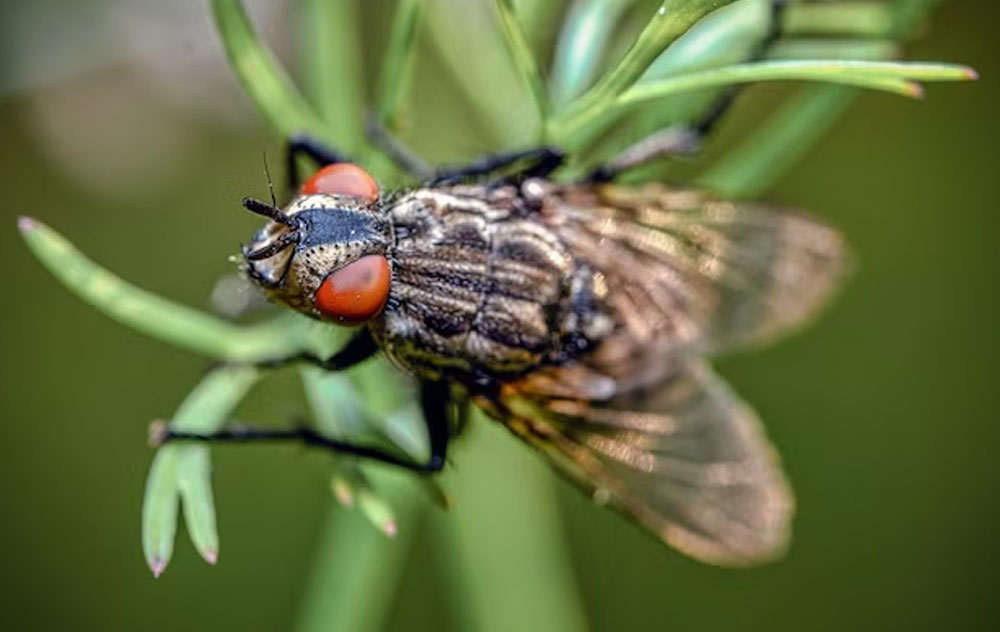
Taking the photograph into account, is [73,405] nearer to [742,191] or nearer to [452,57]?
[452,57]

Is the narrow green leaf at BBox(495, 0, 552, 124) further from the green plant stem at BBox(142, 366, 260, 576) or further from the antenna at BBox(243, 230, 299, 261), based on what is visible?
the green plant stem at BBox(142, 366, 260, 576)

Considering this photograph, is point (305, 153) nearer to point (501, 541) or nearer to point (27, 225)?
point (27, 225)

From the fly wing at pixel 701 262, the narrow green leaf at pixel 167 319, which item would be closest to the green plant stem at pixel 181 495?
the narrow green leaf at pixel 167 319

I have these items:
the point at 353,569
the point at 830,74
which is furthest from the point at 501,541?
the point at 830,74

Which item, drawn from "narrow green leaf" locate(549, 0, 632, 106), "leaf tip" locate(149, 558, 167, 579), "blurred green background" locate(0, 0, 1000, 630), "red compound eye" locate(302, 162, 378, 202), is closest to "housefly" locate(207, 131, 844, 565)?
"red compound eye" locate(302, 162, 378, 202)

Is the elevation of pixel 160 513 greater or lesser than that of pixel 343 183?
lesser

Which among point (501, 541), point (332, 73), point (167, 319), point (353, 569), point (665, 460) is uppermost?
point (332, 73)
